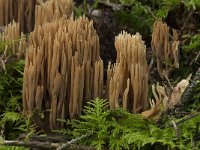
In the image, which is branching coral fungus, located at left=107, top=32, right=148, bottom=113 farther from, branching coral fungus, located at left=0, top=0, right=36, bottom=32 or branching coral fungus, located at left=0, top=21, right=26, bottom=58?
branching coral fungus, located at left=0, top=0, right=36, bottom=32

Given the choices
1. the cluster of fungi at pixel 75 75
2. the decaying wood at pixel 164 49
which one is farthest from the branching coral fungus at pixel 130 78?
the decaying wood at pixel 164 49

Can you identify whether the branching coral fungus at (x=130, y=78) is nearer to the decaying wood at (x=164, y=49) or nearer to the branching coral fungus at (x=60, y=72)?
the branching coral fungus at (x=60, y=72)

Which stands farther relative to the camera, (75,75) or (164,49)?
(164,49)

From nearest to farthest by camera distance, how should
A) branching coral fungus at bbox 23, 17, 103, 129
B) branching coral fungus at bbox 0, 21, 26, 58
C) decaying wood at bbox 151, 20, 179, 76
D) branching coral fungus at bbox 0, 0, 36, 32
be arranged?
branching coral fungus at bbox 23, 17, 103, 129
branching coral fungus at bbox 0, 21, 26, 58
decaying wood at bbox 151, 20, 179, 76
branching coral fungus at bbox 0, 0, 36, 32

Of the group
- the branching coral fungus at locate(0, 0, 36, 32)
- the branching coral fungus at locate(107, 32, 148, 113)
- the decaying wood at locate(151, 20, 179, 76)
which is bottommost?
the branching coral fungus at locate(107, 32, 148, 113)

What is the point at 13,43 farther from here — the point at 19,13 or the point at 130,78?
the point at 130,78

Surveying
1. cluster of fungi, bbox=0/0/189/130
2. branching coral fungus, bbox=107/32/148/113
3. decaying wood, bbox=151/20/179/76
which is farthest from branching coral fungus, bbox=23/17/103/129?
decaying wood, bbox=151/20/179/76

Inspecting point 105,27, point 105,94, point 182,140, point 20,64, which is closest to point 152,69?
point 105,27

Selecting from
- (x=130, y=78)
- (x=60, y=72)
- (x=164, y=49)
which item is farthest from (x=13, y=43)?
(x=164, y=49)

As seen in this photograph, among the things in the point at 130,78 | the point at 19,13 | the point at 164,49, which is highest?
the point at 19,13

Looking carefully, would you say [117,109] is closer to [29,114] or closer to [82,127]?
[82,127]

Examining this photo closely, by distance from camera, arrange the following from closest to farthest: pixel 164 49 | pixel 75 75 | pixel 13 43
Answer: pixel 75 75 < pixel 13 43 < pixel 164 49
